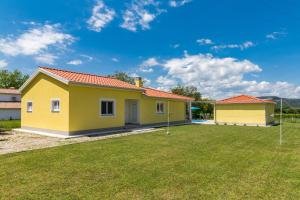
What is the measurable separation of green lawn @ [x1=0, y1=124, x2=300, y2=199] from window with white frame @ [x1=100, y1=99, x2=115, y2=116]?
20.3ft

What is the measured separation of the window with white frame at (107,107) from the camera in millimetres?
15111

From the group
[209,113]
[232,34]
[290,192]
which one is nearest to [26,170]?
[290,192]

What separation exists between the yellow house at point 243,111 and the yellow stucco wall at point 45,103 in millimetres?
18890

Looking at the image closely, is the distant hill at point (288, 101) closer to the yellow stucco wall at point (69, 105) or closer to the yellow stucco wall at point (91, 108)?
the yellow stucco wall at point (91, 108)

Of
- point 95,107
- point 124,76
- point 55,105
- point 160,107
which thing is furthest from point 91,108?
point 124,76

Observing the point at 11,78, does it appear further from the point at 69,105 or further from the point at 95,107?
the point at 69,105

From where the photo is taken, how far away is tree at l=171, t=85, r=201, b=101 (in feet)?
161

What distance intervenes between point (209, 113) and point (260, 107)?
44.6 feet

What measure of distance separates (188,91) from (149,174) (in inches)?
1786

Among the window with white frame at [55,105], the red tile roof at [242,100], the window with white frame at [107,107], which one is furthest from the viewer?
the red tile roof at [242,100]

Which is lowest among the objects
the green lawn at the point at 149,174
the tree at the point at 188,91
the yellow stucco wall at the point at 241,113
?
the green lawn at the point at 149,174

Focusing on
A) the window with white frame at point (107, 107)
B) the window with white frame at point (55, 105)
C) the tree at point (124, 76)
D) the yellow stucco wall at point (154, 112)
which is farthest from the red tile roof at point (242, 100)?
the tree at point (124, 76)

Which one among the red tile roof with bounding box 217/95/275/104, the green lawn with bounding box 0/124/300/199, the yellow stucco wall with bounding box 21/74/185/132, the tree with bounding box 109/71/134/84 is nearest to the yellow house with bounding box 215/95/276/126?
the red tile roof with bounding box 217/95/275/104

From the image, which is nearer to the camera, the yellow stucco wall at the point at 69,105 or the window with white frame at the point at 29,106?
the yellow stucco wall at the point at 69,105
